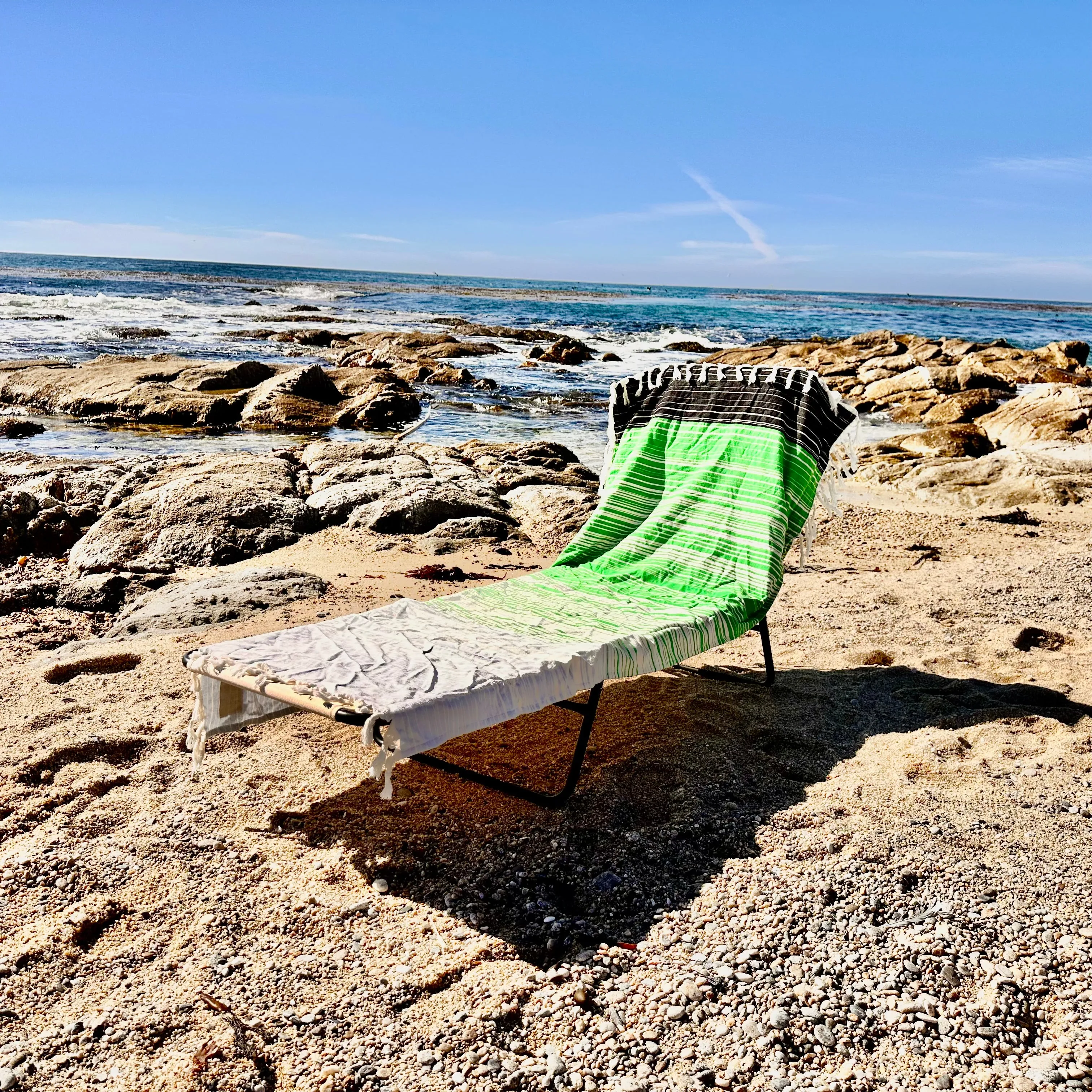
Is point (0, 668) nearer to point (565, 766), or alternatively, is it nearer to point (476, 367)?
point (565, 766)

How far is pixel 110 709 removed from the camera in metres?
3.98

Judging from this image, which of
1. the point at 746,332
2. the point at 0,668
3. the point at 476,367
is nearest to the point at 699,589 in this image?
the point at 0,668

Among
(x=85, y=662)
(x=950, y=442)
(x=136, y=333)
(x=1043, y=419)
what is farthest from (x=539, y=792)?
(x=136, y=333)

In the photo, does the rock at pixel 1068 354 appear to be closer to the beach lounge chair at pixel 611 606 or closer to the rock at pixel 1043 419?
the rock at pixel 1043 419

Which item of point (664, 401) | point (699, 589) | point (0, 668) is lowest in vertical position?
point (0, 668)

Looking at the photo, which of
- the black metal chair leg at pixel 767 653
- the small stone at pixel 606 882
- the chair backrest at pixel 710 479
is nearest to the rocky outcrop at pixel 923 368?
the chair backrest at pixel 710 479

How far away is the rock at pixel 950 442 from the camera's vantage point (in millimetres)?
10789

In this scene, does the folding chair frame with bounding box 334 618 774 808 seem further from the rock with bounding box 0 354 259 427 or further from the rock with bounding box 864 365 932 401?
the rock with bounding box 864 365 932 401

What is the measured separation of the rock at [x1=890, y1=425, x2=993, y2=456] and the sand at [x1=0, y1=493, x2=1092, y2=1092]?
6537 millimetres

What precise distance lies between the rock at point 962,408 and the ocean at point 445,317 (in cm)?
89

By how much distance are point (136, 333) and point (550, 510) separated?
72.9 ft

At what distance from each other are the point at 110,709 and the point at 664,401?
3204mm

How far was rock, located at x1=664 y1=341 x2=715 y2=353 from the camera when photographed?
2911cm

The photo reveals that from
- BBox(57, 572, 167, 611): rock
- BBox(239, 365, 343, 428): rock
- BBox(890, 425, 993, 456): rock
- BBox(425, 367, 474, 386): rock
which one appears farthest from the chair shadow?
BBox(425, 367, 474, 386): rock
